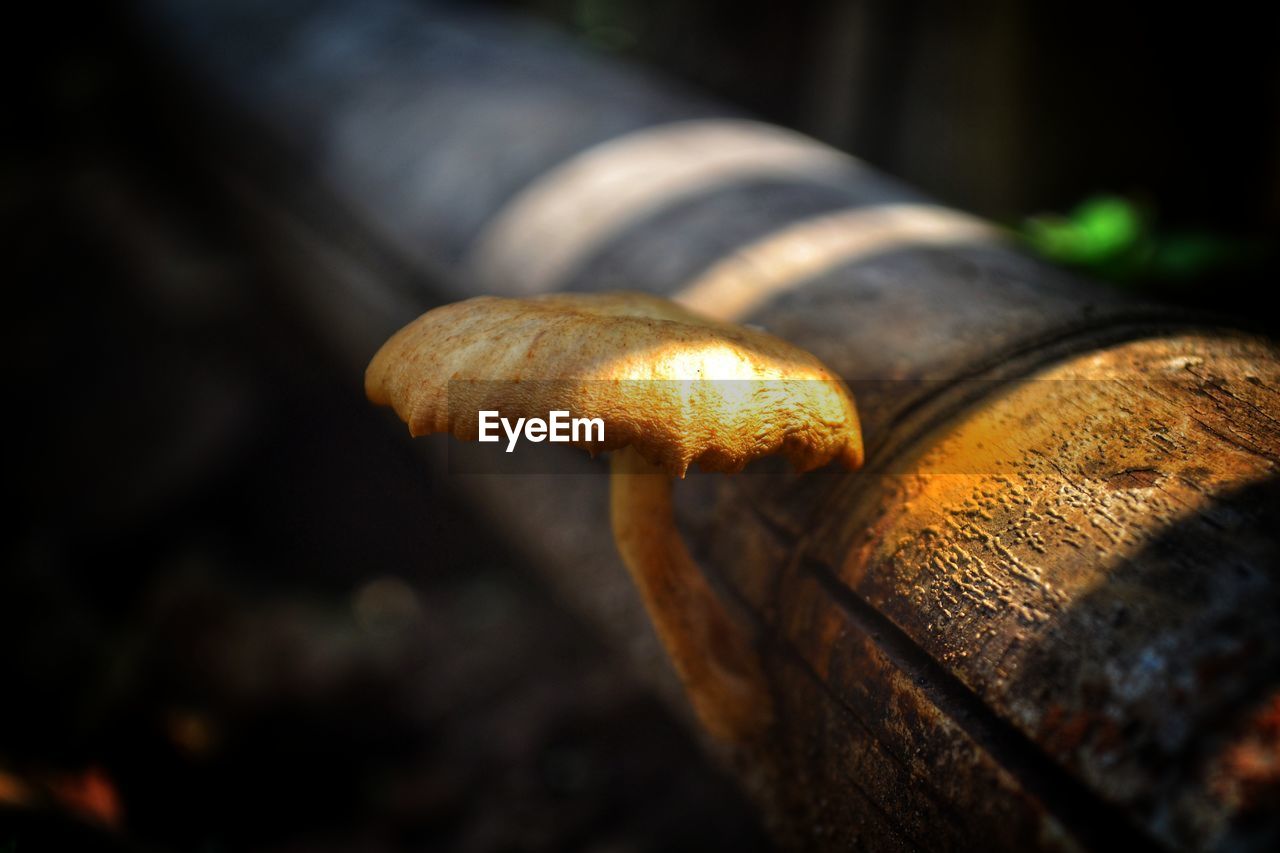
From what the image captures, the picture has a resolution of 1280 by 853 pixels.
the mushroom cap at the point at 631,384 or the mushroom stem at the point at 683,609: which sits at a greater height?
the mushroom cap at the point at 631,384

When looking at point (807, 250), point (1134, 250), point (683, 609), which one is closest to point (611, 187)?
point (807, 250)

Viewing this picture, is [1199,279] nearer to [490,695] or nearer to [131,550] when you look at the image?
[490,695]

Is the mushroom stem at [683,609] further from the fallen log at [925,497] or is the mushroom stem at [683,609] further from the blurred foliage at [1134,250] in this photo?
the blurred foliage at [1134,250]

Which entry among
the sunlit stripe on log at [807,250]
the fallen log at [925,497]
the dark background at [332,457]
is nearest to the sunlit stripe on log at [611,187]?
the fallen log at [925,497]

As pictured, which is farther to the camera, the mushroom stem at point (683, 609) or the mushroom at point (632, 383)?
the mushroom stem at point (683, 609)

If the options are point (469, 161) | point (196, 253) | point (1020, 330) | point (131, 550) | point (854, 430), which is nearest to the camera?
point (854, 430)

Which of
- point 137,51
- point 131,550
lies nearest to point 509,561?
point 131,550

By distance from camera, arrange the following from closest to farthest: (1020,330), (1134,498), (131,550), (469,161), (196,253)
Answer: (1134,498) < (1020,330) < (469,161) < (131,550) < (196,253)

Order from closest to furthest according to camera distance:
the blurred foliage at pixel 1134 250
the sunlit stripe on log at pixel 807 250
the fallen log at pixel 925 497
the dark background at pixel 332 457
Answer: the fallen log at pixel 925 497, the sunlit stripe on log at pixel 807 250, the dark background at pixel 332 457, the blurred foliage at pixel 1134 250
